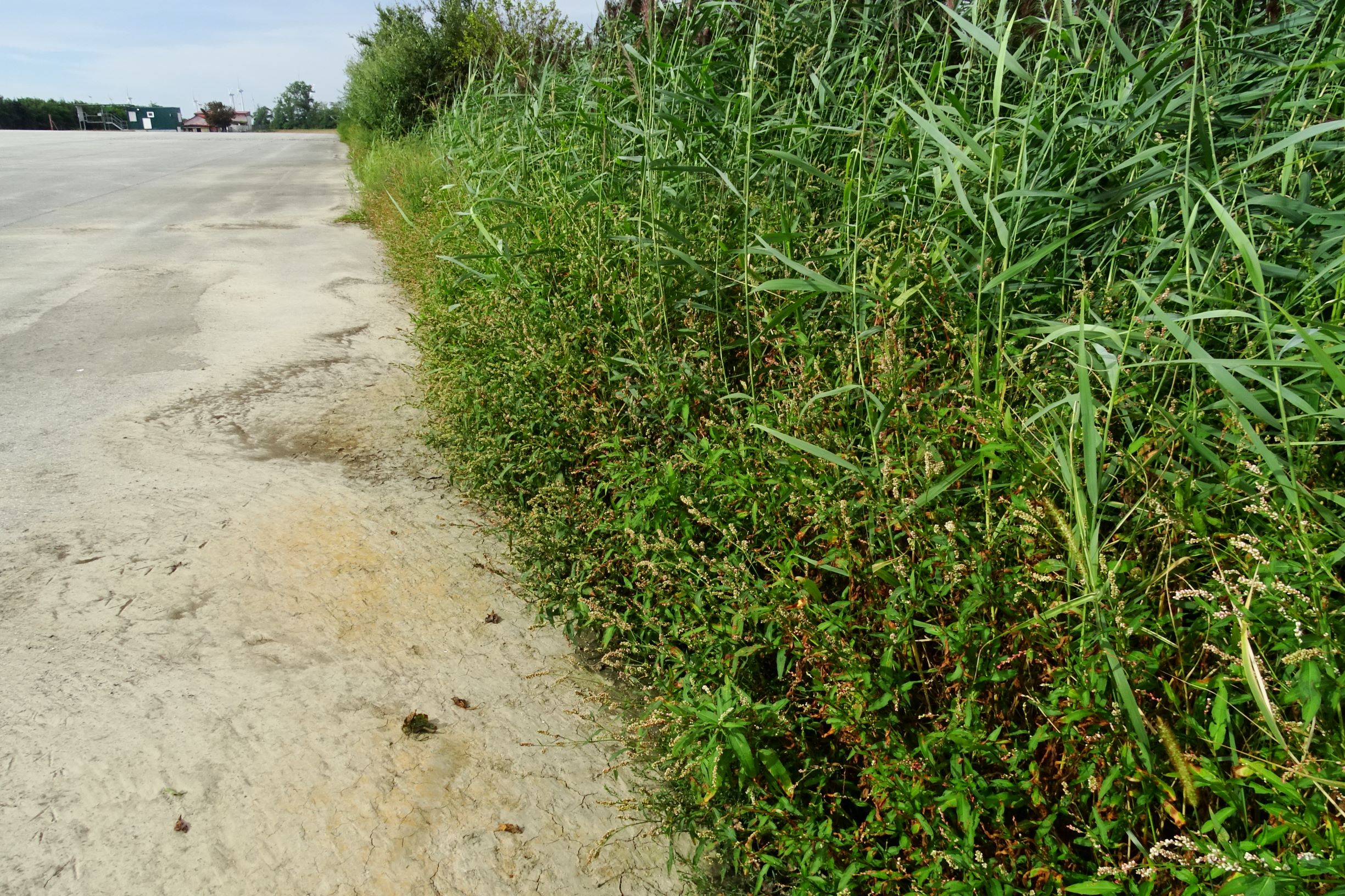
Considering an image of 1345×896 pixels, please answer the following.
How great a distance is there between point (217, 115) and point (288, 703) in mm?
97241

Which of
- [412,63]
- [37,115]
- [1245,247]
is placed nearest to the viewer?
[1245,247]

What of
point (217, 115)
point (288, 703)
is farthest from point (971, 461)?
point (217, 115)

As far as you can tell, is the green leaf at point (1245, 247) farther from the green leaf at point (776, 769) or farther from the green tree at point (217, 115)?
the green tree at point (217, 115)

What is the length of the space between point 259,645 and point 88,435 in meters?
2.03

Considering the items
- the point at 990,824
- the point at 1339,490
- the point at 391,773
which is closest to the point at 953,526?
the point at 990,824

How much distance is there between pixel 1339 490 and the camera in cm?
169

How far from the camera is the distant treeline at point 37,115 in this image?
54.8 meters

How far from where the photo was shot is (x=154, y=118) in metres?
83.0

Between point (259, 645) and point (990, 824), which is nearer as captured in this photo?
point (990, 824)

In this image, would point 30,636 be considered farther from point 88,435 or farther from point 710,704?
point 710,704

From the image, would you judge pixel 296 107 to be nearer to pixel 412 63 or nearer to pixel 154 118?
pixel 154 118

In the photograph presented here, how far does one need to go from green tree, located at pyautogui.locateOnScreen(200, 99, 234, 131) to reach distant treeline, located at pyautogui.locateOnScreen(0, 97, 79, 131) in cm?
1782

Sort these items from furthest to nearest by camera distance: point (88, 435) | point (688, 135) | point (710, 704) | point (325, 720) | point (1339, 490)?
point (88, 435) < point (688, 135) < point (325, 720) < point (710, 704) < point (1339, 490)

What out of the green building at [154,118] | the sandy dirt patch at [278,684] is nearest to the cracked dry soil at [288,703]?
the sandy dirt patch at [278,684]
